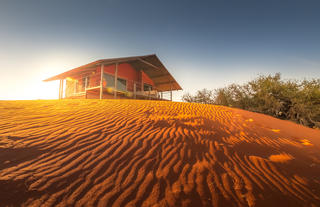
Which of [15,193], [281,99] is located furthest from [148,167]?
[281,99]

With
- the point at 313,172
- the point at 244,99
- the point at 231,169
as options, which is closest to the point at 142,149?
the point at 231,169

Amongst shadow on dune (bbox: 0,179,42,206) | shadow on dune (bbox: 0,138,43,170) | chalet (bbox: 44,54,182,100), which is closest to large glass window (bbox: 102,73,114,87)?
chalet (bbox: 44,54,182,100)

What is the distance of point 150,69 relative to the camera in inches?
665

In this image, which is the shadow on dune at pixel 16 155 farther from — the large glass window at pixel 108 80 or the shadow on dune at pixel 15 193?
the large glass window at pixel 108 80

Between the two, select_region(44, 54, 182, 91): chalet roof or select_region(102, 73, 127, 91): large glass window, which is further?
select_region(102, 73, 127, 91): large glass window

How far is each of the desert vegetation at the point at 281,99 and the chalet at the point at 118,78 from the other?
7714 mm

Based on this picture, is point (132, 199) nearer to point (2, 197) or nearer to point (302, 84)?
point (2, 197)

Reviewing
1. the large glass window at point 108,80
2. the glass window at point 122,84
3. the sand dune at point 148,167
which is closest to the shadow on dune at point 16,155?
the sand dune at point 148,167

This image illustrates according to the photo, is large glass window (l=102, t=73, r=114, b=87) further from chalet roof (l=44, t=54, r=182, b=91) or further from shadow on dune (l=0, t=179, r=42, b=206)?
shadow on dune (l=0, t=179, r=42, b=206)

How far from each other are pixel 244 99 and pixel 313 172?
435 inches

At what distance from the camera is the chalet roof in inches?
499

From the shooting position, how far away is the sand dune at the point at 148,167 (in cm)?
178

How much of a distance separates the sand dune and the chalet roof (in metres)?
9.09

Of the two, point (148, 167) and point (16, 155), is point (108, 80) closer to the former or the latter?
point (16, 155)
